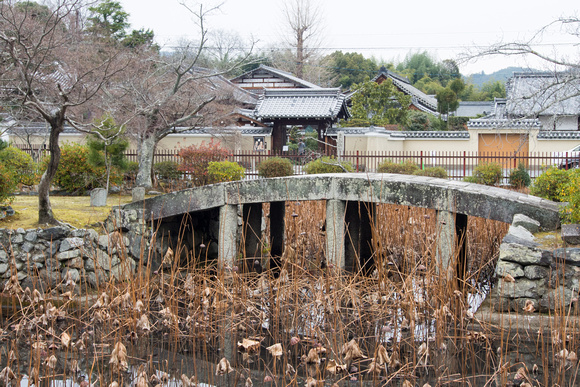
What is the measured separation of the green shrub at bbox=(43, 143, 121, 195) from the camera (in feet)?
38.6

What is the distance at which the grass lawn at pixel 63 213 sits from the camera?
7945 millimetres

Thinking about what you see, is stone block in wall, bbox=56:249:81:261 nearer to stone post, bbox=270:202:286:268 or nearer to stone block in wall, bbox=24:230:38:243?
stone block in wall, bbox=24:230:38:243

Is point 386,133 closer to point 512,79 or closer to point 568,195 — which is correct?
point 512,79

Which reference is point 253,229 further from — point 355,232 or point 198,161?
point 198,161

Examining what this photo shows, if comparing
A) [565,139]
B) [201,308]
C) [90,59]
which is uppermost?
[90,59]

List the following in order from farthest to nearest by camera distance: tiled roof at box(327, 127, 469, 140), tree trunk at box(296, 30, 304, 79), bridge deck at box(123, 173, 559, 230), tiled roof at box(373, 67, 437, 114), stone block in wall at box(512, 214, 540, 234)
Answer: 1. tree trunk at box(296, 30, 304, 79)
2. tiled roof at box(373, 67, 437, 114)
3. tiled roof at box(327, 127, 469, 140)
4. bridge deck at box(123, 173, 559, 230)
5. stone block in wall at box(512, 214, 540, 234)

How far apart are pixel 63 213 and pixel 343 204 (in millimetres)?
4012

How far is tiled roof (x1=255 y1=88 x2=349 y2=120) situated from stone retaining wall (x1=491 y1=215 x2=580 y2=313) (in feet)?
59.7

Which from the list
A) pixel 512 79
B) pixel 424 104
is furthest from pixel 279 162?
pixel 424 104

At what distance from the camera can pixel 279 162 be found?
629 inches

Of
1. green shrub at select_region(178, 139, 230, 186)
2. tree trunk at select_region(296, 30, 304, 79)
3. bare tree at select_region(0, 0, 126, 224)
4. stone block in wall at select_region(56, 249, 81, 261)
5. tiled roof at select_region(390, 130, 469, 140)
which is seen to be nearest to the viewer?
stone block in wall at select_region(56, 249, 81, 261)

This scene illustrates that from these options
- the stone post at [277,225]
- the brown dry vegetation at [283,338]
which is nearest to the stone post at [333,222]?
the brown dry vegetation at [283,338]

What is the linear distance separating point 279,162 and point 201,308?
391 inches

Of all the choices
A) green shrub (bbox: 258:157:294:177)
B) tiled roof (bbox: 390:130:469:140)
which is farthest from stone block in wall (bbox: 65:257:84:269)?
tiled roof (bbox: 390:130:469:140)
